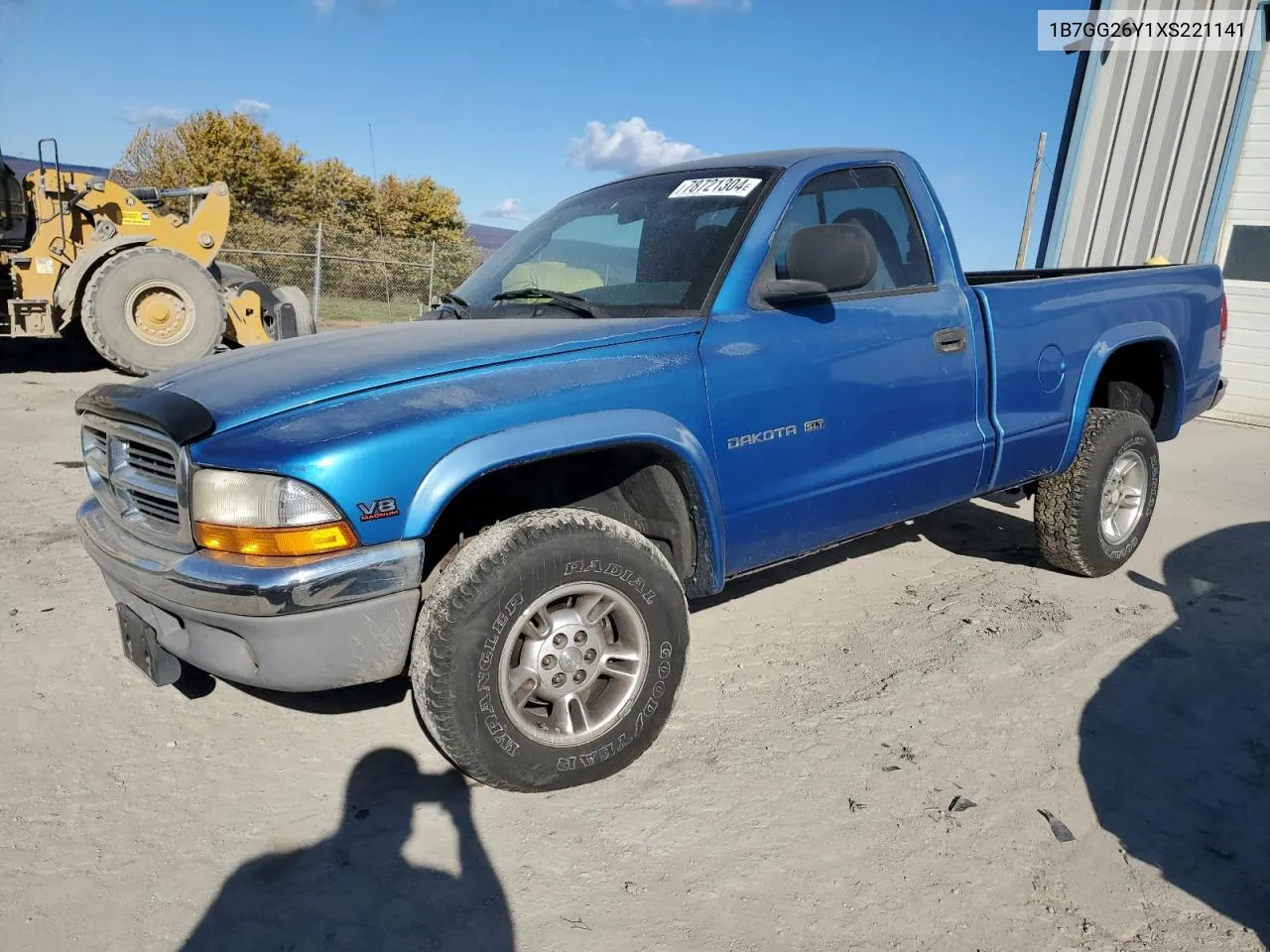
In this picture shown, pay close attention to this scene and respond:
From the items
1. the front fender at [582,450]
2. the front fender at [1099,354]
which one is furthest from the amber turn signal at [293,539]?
the front fender at [1099,354]

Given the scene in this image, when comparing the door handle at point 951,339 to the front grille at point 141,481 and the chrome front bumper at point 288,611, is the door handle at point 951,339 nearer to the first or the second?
the chrome front bumper at point 288,611

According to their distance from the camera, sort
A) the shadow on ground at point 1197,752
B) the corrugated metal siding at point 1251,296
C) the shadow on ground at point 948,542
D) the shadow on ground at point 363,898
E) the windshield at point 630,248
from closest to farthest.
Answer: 1. the shadow on ground at point 363,898
2. the shadow on ground at point 1197,752
3. the windshield at point 630,248
4. the shadow on ground at point 948,542
5. the corrugated metal siding at point 1251,296

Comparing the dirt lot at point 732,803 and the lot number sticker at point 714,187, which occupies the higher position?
the lot number sticker at point 714,187

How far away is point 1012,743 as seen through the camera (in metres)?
3.10

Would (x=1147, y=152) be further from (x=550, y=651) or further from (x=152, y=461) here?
(x=152, y=461)

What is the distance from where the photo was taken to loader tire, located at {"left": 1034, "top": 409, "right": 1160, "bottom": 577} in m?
4.46

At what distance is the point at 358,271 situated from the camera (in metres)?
19.3

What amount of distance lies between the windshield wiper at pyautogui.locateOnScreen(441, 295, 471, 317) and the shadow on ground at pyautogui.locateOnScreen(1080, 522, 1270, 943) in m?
2.72

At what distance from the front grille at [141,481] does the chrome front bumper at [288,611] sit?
8cm

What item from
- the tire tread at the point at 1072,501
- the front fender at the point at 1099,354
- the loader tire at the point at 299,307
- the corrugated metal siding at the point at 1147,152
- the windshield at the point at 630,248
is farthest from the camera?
the loader tire at the point at 299,307

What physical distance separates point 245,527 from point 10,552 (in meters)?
3.09

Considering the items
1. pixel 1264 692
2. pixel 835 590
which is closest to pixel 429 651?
pixel 835 590

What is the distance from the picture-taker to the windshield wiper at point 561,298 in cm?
325

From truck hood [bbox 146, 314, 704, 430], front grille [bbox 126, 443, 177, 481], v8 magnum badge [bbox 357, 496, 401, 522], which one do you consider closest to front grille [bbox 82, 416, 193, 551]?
front grille [bbox 126, 443, 177, 481]
